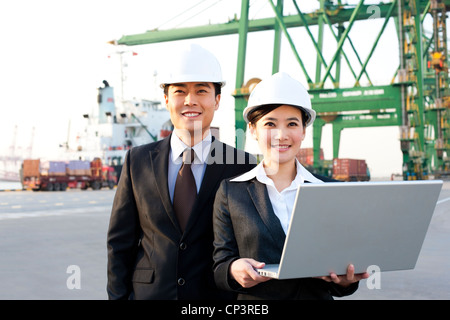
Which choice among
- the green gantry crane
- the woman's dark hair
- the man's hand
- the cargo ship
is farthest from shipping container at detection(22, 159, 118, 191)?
the man's hand

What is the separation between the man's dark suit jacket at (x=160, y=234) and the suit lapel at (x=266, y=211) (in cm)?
26

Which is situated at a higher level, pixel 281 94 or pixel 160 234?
pixel 281 94

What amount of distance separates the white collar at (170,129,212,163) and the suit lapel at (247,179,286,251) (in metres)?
0.36

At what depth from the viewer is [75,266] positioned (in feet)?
22.1

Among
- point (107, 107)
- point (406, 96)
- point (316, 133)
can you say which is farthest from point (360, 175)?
point (107, 107)

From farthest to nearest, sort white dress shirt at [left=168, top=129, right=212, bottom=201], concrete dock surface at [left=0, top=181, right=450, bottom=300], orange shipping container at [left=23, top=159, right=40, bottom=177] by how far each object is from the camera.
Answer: orange shipping container at [left=23, top=159, right=40, bottom=177] < concrete dock surface at [left=0, top=181, right=450, bottom=300] < white dress shirt at [left=168, top=129, right=212, bottom=201]

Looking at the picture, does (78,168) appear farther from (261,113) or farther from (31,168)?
(261,113)

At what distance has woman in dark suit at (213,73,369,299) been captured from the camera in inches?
79.4

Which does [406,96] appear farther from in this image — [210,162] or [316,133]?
[210,162]

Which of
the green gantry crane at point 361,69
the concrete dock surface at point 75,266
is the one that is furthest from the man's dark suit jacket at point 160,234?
the green gantry crane at point 361,69

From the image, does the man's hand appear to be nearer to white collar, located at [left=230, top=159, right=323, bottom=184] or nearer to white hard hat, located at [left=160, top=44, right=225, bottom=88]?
white collar, located at [left=230, top=159, right=323, bottom=184]

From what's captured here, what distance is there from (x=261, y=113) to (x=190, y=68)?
0.41 m

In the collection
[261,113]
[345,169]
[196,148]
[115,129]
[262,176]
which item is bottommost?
[262,176]

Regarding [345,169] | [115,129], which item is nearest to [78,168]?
[115,129]
